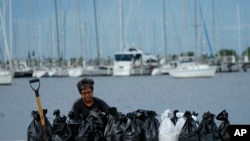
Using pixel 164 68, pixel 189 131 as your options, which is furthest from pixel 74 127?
pixel 164 68

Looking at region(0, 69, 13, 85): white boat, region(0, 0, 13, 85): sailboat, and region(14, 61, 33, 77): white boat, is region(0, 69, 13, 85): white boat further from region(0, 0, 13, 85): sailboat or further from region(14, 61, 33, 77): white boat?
region(14, 61, 33, 77): white boat

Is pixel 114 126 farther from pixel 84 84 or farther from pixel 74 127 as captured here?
pixel 84 84

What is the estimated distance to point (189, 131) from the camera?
21.8ft

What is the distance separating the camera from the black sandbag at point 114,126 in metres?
6.77

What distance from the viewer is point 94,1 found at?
2532 inches

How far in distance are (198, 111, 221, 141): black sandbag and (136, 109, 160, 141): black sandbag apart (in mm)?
457

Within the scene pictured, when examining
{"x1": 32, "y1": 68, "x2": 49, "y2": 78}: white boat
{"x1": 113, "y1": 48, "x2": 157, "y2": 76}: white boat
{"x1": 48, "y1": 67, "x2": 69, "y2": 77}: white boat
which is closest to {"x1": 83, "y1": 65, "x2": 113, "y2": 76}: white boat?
{"x1": 113, "y1": 48, "x2": 157, "y2": 76}: white boat

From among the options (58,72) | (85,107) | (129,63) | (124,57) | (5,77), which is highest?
(85,107)

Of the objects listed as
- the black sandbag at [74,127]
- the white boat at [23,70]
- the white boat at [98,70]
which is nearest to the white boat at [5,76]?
the white boat at [98,70]

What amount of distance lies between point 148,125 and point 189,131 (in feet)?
1.45

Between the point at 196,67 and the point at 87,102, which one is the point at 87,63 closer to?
the point at 196,67

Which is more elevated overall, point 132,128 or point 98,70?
point 132,128

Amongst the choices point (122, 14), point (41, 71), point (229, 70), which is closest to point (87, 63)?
point (41, 71)

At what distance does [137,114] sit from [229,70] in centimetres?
7786
